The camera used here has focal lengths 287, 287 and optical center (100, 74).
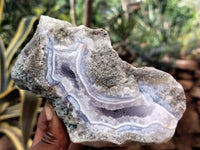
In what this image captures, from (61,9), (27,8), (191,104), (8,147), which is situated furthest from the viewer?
(61,9)

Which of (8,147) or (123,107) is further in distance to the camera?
(8,147)

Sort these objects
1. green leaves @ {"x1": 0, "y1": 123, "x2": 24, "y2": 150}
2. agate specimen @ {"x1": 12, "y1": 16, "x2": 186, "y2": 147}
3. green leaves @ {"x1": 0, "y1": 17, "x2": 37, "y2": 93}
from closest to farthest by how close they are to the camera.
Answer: agate specimen @ {"x1": 12, "y1": 16, "x2": 186, "y2": 147} < green leaves @ {"x1": 0, "y1": 123, "x2": 24, "y2": 150} < green leaves @ {"x1": 0, "y1": 17, "x2": 37, "y2": 93}

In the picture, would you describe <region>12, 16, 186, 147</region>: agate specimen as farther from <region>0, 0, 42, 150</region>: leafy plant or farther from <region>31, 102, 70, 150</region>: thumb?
<region>0, 0, 42, 150</region>: leafy plant

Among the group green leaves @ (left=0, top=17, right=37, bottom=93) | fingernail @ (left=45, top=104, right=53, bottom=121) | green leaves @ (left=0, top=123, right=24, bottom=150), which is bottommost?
green leaves @ (left=0, top=123, right=24, bottom=150)

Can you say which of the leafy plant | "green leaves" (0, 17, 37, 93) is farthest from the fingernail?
"green leaves" (0, 17, 37, 93)

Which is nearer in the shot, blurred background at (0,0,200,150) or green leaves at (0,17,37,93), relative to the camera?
blurred background at (0,0,200,150)

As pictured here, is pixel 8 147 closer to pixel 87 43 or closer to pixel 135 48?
pixel 87 43

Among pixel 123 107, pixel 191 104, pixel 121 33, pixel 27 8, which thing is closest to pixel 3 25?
pixel 121 33
